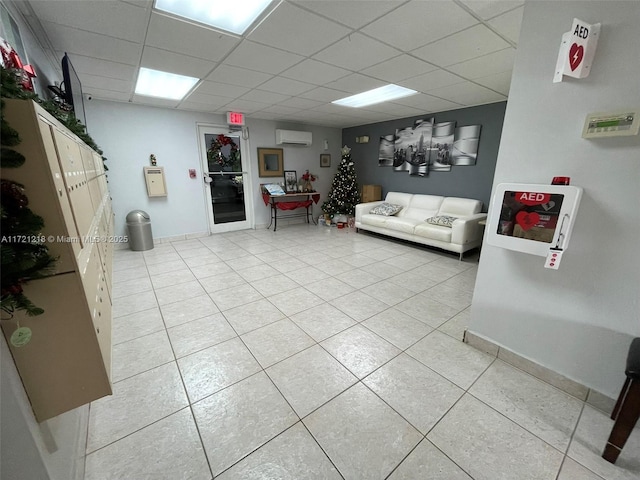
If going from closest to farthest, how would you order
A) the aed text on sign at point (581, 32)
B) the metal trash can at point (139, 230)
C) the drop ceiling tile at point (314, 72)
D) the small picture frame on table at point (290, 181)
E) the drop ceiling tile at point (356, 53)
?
the aed text on sign at point (581, 32), the drop ceiling tile at point (356, 53), the drop ceiling tile at point (314, 72), the metal trash can at point (139, 230), the small picture frame on table at point (290, 181)

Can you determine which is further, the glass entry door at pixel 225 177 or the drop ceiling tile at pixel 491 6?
the glass entry door at pixel 225 177

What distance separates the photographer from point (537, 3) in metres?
1.44

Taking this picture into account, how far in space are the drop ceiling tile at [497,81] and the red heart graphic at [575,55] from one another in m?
2.01

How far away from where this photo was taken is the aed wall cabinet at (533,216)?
54.5 inches

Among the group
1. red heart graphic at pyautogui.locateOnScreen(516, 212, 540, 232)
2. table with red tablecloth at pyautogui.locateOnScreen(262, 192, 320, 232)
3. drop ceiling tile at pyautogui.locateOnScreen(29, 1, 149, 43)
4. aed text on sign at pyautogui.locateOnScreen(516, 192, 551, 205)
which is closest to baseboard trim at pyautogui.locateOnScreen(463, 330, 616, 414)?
red heart graphic at pyautogui.locateOnScreen(516, 212, 540, 232)

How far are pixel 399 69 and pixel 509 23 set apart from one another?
103 centimetres

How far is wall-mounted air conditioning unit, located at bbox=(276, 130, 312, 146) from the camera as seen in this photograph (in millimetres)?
5686

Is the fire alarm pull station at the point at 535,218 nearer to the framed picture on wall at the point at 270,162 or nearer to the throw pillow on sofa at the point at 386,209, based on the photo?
the throw pillow on sofa at the point at 386,209

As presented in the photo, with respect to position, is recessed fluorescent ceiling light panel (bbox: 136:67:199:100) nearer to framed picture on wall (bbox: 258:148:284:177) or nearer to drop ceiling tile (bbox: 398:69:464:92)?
framed picture on wall (bbox: 258:148:284:177)

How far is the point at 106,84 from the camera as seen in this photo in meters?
3.20

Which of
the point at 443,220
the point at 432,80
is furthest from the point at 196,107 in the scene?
the point at 443,220

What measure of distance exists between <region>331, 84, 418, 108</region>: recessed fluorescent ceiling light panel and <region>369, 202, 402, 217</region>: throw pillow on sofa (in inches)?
79.0

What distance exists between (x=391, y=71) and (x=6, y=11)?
9.81ft

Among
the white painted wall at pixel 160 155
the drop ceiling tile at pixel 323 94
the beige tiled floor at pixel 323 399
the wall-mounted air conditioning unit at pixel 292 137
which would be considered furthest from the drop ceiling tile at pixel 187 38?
the wall-mounted air conditioning unit at pixel 292 137
